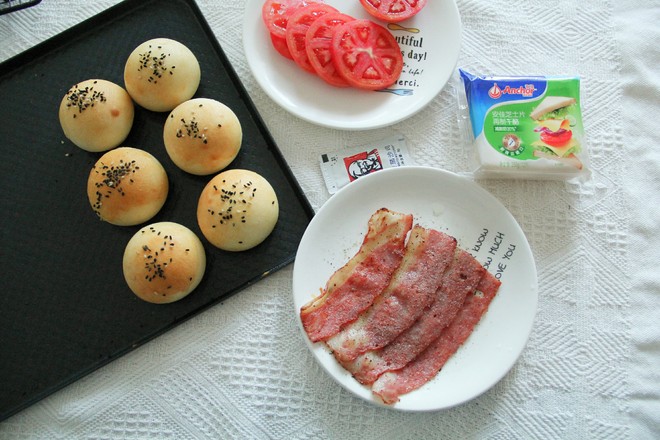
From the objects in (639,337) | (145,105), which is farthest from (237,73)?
(639,337)

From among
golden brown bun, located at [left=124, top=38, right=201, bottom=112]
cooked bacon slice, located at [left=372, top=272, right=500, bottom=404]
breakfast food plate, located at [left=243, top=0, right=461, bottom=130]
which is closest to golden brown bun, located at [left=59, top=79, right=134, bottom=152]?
golden brown bun, located at [left=124, top=38, right=201, bottom=112]

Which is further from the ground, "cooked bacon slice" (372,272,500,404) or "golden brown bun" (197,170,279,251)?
"golden brown bun" (197,170,279,251)

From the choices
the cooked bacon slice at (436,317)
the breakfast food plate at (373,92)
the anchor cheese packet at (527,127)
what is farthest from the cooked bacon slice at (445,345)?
the breakfast food plate at (373,92)

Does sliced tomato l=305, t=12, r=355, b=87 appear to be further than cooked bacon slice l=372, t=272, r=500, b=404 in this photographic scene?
Yes

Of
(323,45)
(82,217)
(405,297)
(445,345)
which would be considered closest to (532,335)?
(445,345)

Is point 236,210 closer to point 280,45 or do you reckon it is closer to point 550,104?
point 280,45

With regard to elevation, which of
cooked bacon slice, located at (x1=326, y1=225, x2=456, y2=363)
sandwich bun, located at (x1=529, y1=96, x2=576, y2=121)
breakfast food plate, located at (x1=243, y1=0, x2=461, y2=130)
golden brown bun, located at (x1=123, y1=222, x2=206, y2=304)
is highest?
breakfast food plate, located at (x1=243, y1=0, x2=461, y2=130)

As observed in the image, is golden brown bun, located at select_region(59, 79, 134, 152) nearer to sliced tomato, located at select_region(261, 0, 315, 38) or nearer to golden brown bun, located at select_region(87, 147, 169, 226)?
golden brown bun, located at select_region(87, 147, 169, 226)
